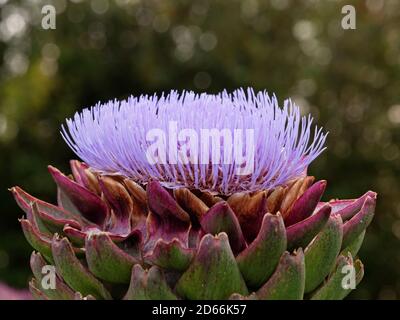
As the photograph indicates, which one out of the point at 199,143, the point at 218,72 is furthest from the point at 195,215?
the point at 218,72

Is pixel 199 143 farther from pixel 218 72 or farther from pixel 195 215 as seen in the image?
pixel 218 72

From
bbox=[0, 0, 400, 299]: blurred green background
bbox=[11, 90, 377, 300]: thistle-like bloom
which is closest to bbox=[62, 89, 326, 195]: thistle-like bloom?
bbox=[11, 90, 377, 300]: thistle-like bloom

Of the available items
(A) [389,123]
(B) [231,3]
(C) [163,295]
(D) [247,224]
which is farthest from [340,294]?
(B) [231,3]

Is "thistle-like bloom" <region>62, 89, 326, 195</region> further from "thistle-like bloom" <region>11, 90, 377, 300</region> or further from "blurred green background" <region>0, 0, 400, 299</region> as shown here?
"blurred green background" <region>0, 0, 400, 299</region>

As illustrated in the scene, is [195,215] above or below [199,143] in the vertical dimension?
below

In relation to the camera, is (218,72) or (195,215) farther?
(218,72)

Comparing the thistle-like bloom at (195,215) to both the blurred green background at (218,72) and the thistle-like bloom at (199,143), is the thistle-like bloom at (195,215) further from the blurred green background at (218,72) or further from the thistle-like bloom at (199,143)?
the blurred green background at (218,72)

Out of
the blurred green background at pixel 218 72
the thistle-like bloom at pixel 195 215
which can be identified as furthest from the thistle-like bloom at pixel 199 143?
the blurred green background at pixel 218 72
